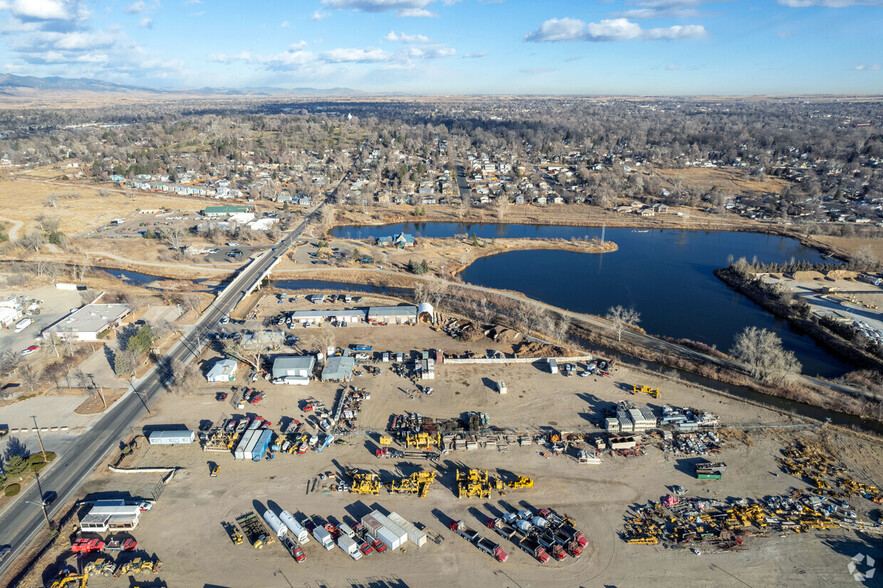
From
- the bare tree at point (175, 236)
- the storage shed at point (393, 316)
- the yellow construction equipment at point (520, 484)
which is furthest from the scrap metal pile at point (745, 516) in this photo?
the bare tree at point (175, 236)

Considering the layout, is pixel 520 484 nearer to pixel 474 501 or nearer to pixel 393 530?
pixel 474 501

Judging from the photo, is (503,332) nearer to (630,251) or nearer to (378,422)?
(378,422)

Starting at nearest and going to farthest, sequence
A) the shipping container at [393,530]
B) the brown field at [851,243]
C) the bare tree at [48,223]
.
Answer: the shipping container at [393,530]
the brown field at [851,243]
the bare tree at [48,223]

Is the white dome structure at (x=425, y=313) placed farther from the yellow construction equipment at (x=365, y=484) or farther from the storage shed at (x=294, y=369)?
the yellow construction equipment at (x=365, y=484)

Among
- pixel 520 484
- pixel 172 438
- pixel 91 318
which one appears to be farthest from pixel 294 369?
pixel 91 318

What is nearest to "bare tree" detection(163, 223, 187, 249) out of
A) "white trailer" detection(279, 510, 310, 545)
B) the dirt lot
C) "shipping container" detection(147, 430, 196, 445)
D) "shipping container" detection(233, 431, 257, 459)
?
the dirt lot

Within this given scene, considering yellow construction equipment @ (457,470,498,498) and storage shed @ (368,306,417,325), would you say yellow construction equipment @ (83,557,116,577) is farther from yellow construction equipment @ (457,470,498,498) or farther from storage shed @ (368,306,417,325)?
storage shed @ (368,306,417,325)
